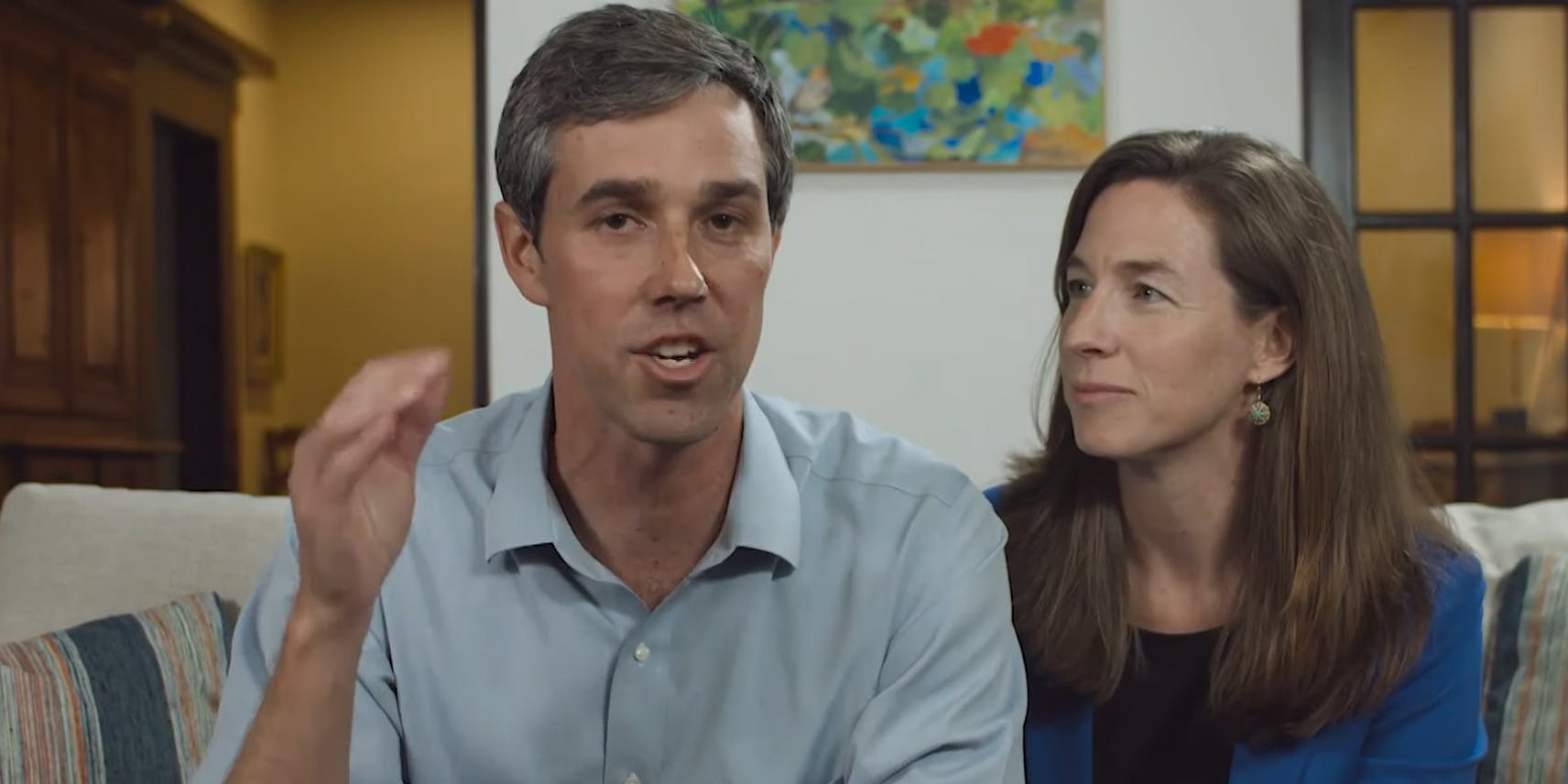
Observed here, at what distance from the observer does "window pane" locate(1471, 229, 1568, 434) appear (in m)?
3.19

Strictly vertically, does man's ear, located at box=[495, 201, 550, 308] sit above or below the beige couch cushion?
above

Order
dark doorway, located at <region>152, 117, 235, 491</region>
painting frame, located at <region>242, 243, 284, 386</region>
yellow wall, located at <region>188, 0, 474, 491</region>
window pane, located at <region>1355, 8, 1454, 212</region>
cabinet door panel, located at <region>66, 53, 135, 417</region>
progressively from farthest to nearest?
yellow wall, located at <region>188, 0, 474, 491</region> < painting frame, located at <region>242, 243, 284, 386</region> < dark doorway, located at <region>152, 117, 235, 491</region> < cabinet door panel, located at <region>66, 53, 135, 417</region> < window pane, located at <region>1355, 8, 1454, 212</region>

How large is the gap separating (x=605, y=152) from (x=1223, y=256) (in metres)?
0.81

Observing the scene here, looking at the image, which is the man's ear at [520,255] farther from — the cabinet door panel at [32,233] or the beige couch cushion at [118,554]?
the cabinet door panel at [32,233]

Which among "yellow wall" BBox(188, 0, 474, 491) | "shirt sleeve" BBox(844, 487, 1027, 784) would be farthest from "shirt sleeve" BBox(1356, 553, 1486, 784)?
"yellow wall" BBox(188, 0, 474, 491)

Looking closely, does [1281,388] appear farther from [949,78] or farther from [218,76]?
[218,76]

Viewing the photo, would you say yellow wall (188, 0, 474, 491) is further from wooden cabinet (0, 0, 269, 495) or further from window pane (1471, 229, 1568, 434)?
window pane (1471, 229, 1568, 434)

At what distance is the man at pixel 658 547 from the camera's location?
1.35 metres

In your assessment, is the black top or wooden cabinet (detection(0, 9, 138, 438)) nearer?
the black top

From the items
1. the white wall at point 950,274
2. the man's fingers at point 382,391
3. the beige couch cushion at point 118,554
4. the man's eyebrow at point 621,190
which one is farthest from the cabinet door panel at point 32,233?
the man's fingers at point 382,391

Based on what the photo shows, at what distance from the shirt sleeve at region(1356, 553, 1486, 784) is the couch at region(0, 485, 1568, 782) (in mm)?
269

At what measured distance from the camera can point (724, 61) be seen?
55.0 inches

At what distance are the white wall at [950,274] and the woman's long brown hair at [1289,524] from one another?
1.04 meters

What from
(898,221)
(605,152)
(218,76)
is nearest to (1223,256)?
(605,152)
